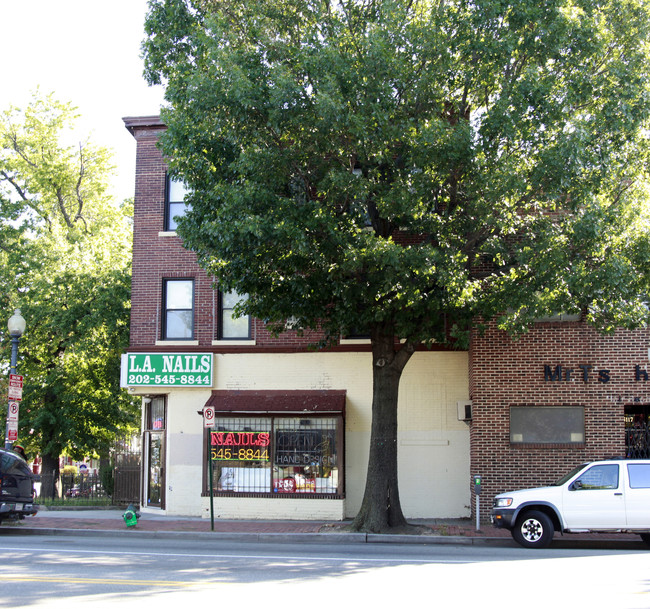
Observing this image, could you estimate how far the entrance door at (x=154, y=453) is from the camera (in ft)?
67.6

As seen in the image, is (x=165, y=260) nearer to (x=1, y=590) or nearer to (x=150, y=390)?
(x=150, y=390)

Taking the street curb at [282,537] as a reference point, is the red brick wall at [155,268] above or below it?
above

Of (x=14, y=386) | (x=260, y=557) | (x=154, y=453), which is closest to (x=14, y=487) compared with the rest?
(x=14, y=386)

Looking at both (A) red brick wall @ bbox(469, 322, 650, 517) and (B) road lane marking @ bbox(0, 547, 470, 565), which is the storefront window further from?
(B) road lane marking @ bbox(0, 547, 470, 565)

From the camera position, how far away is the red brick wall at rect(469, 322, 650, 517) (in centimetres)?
1773

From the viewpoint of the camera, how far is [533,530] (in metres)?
14.1

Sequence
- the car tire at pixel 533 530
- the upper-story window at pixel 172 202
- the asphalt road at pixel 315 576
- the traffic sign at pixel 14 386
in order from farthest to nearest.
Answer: the upper-story window at pixel 172 202 → the traffic sign at pixel 14 386 → the car tire at pixel 533 530 → the asphalt road at pixel 315 576

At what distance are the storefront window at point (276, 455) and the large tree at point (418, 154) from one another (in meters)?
3.25

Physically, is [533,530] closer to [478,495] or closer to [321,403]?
[478,495]

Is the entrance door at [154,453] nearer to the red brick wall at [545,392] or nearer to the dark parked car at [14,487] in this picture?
the dark parked car at [14,487]

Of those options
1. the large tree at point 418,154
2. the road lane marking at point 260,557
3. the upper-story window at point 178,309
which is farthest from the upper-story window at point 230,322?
the road lane marking at point 260,557

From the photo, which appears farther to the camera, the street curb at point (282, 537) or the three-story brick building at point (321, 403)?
the three-story brick building at point (321, 403)

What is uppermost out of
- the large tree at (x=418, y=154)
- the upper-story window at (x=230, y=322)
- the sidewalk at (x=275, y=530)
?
the large tree at (x=418, y=154)

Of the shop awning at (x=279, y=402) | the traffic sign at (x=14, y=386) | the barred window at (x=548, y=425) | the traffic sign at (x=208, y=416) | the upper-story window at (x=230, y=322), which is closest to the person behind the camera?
the traffic sign at (x=208, y=416)
